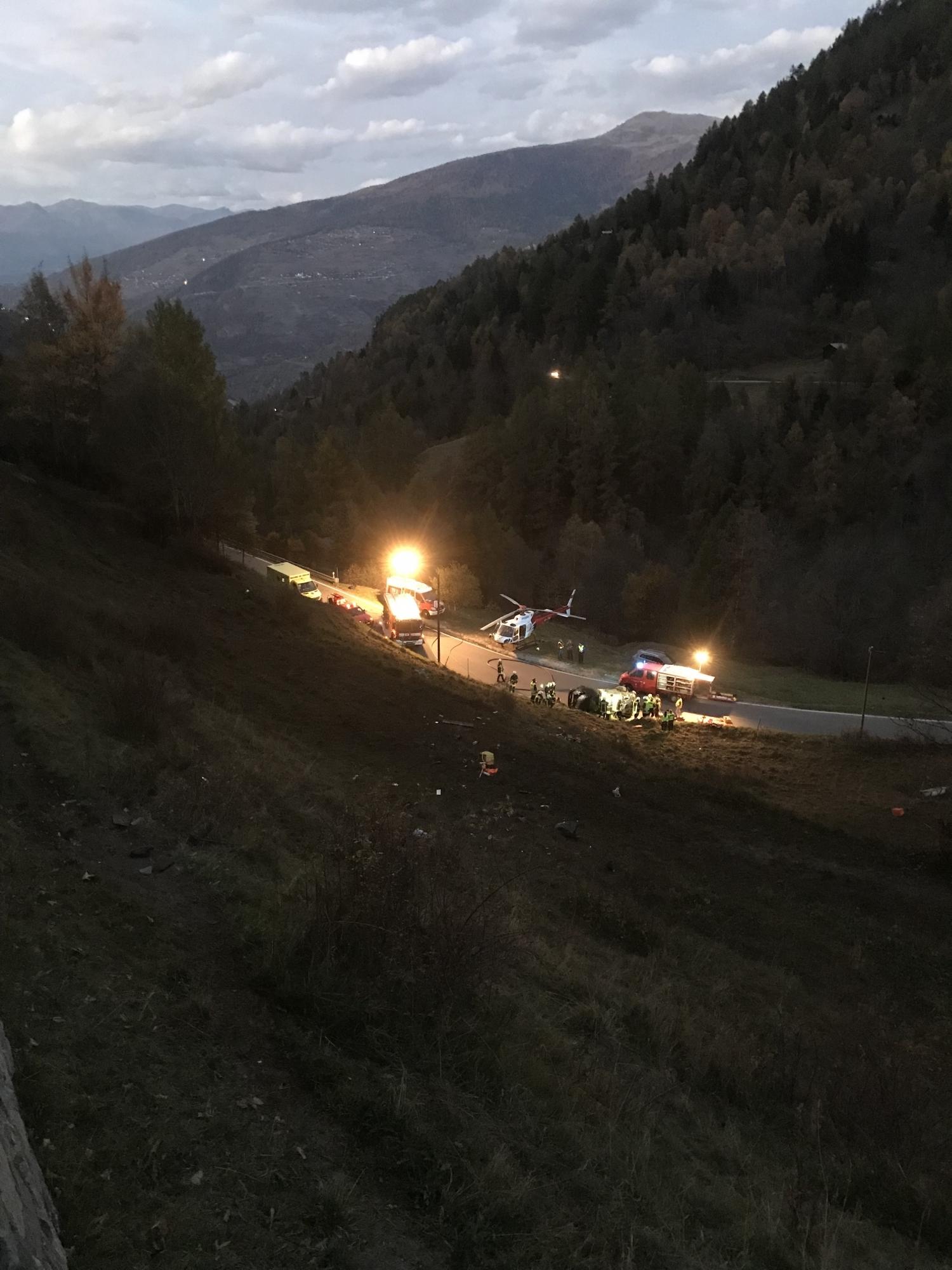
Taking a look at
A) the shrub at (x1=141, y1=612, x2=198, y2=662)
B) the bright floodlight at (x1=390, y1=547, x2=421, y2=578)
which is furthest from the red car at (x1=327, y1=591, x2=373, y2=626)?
the shrub at (x1=141, y1=612, x2=198, y2=662)

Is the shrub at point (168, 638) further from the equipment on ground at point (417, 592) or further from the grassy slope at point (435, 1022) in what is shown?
the equipment on ground at point (417, 592)

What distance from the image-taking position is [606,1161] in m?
5.63

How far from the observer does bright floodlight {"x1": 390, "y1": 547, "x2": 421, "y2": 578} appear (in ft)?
175

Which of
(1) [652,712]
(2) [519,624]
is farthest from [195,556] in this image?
(2) [519,624]

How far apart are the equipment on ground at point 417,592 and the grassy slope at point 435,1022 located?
29197mm

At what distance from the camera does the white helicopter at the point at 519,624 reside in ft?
147

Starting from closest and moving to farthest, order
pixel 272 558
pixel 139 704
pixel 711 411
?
pixel 139 704, pixel 272 558, pixel 711 411

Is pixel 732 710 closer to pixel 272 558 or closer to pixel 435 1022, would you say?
pixel 435 1022

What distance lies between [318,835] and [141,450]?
958 inches

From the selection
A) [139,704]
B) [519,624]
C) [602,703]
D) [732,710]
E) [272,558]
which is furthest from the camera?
[272,558]

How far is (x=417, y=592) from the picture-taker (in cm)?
4803

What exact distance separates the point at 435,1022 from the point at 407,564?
157 ft

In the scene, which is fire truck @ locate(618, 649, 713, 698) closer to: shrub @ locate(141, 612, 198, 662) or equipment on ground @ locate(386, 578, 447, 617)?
equipment on ground @ locate(386, 578, 447, 617)

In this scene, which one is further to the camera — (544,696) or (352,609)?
(352,609)
